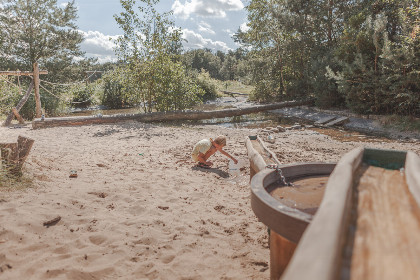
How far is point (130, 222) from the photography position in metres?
3.43

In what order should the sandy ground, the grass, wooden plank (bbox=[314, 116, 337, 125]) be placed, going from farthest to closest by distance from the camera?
wooden plank (bbox=[314, 116, 337, 125]) → the grass → the sandy ground

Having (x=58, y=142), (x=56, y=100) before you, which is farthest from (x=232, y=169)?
(x=56, y=100)

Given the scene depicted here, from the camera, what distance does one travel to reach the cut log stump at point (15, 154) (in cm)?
414

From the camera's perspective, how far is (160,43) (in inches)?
507

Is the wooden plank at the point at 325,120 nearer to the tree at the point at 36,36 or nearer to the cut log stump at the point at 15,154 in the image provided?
the cut log stump at the point at 15,154

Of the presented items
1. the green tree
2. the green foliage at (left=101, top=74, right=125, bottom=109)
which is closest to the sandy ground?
the green tree

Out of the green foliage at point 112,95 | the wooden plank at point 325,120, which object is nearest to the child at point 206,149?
the wooden plank at point 325,120

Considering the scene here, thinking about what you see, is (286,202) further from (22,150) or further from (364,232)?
(22,150)

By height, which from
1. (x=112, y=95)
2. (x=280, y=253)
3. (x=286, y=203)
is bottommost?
(x=280, y=253)

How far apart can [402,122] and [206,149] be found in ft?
29.0

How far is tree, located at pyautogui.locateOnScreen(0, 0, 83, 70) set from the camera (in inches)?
851

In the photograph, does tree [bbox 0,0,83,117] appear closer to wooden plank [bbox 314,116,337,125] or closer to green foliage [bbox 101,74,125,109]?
green foliage [bbox 101,74,125,109]

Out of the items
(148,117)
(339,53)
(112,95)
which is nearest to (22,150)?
(148,117)

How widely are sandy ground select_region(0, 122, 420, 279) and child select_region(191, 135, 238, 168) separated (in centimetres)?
24
